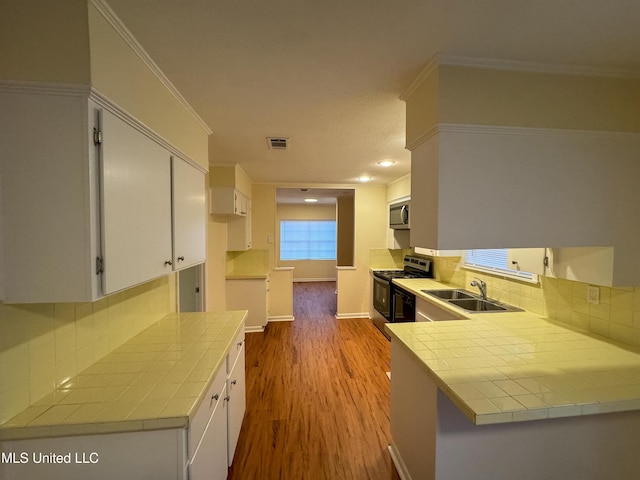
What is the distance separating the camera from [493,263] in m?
2.75

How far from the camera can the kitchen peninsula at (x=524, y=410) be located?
1.07 meters

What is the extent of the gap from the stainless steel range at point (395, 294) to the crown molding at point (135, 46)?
9.89ft

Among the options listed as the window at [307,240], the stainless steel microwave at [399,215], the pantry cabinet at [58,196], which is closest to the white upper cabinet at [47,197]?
the pantry cabinet at [58,196]

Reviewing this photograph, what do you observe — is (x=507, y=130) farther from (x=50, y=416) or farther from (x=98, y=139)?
(x=50, y=416)

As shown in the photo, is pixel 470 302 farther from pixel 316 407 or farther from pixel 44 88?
pixel 44 88

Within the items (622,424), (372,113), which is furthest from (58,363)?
(622,424)

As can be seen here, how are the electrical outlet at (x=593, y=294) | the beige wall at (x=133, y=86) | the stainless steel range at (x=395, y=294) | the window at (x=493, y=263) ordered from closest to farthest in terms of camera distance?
the beige wall at (x=133, y=86)
the electrical outlet at (x=593, y=294)
the window at (x=493, y=263)
the stainless steel range at (x=395, y=294)

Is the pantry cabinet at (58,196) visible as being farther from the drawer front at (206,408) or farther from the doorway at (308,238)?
the doorway at (308,238)

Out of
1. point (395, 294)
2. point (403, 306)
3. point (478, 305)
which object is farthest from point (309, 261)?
point (478, 305)

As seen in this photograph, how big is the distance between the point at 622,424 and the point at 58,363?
261 cm

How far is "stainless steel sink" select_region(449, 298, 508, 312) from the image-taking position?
2500mm

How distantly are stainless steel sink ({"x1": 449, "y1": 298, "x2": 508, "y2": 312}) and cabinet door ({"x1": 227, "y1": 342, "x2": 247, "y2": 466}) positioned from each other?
2.09 meters

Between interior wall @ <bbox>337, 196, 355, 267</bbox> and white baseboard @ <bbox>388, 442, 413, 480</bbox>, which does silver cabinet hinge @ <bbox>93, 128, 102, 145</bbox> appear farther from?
Result: interior wall @ <bbox>337, 196, 355, 267</bbox>

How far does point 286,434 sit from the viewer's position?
2.09 meters
